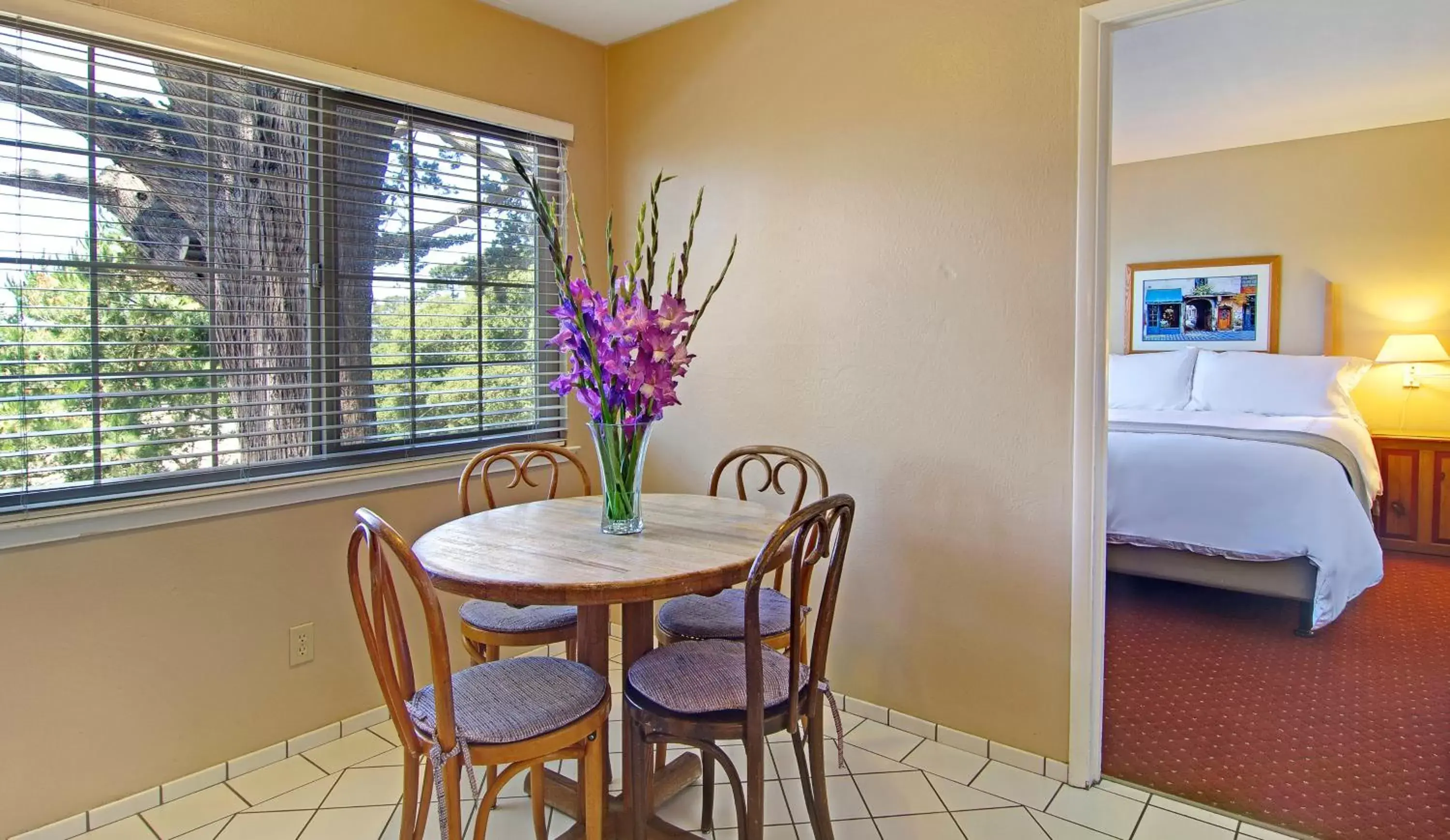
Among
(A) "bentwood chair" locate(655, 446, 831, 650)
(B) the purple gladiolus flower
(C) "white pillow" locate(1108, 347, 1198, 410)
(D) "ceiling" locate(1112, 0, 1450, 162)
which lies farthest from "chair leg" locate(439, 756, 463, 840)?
(C) "white pillow" locate(1108, 347, 1198, 410)

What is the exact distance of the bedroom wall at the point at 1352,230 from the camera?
15.2ft

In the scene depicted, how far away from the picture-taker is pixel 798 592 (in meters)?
1.49

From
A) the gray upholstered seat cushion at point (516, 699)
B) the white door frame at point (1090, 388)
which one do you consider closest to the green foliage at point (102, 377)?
the gray upholstered seat cushion at point (516, 699)

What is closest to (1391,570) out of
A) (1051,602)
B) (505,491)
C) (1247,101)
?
(1247,101)

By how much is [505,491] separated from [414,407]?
0.43 m

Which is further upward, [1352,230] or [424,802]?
[1352,230]

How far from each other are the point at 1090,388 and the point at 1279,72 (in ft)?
8.97

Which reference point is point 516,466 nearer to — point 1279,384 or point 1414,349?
point 1279,384

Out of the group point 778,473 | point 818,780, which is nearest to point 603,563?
point 818,780

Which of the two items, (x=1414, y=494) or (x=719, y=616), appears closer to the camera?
(x=719, y=616)

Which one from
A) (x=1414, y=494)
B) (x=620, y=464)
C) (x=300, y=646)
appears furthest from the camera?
(x=1414, y=494)

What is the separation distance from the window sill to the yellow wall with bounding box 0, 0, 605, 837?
0.03 metres

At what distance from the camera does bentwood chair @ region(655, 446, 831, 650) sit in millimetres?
2033

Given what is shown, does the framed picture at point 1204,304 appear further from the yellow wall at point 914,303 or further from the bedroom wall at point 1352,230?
the yellow wall at point 914,303
